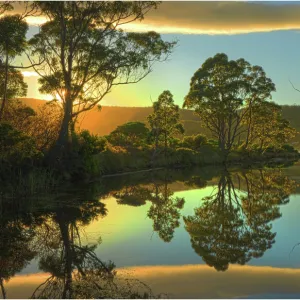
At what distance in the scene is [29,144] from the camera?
727 inches

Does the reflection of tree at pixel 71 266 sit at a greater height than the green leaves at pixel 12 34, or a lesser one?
lesser

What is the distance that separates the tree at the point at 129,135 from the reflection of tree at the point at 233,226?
73.4 ft

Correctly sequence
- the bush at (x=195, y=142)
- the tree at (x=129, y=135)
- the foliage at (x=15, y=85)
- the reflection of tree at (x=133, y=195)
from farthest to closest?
the bush at (x=195, y=142) < the tree at (x=129, y=135) < the foliage at (x=15, y=85) < the reflection of tree at (x=133, y=195)

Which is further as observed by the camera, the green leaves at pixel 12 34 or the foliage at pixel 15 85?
the foliage at pixel 15 85

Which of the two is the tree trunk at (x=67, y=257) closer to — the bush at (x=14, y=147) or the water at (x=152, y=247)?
the water at (x=152, y=247)

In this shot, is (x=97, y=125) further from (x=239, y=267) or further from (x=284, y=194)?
(x=239, y=267)

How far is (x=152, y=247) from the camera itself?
9852mm

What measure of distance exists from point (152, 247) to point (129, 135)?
37497mm

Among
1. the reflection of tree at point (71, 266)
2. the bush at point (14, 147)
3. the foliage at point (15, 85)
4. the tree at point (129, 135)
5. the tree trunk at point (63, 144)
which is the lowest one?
the reflection of tree at point (71, 266)

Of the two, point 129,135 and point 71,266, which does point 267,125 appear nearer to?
point 129,135

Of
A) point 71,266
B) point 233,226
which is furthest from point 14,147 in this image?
point 71,266

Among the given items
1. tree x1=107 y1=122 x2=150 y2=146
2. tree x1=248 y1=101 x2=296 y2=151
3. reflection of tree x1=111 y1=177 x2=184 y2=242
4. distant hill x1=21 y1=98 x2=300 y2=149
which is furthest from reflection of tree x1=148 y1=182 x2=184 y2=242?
distant hill x1=21 y1=98 x2=300 y2=149

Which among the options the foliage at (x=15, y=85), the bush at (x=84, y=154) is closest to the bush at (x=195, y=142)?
the foliage at (x=15, y=85)

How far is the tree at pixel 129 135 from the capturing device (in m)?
41.6
